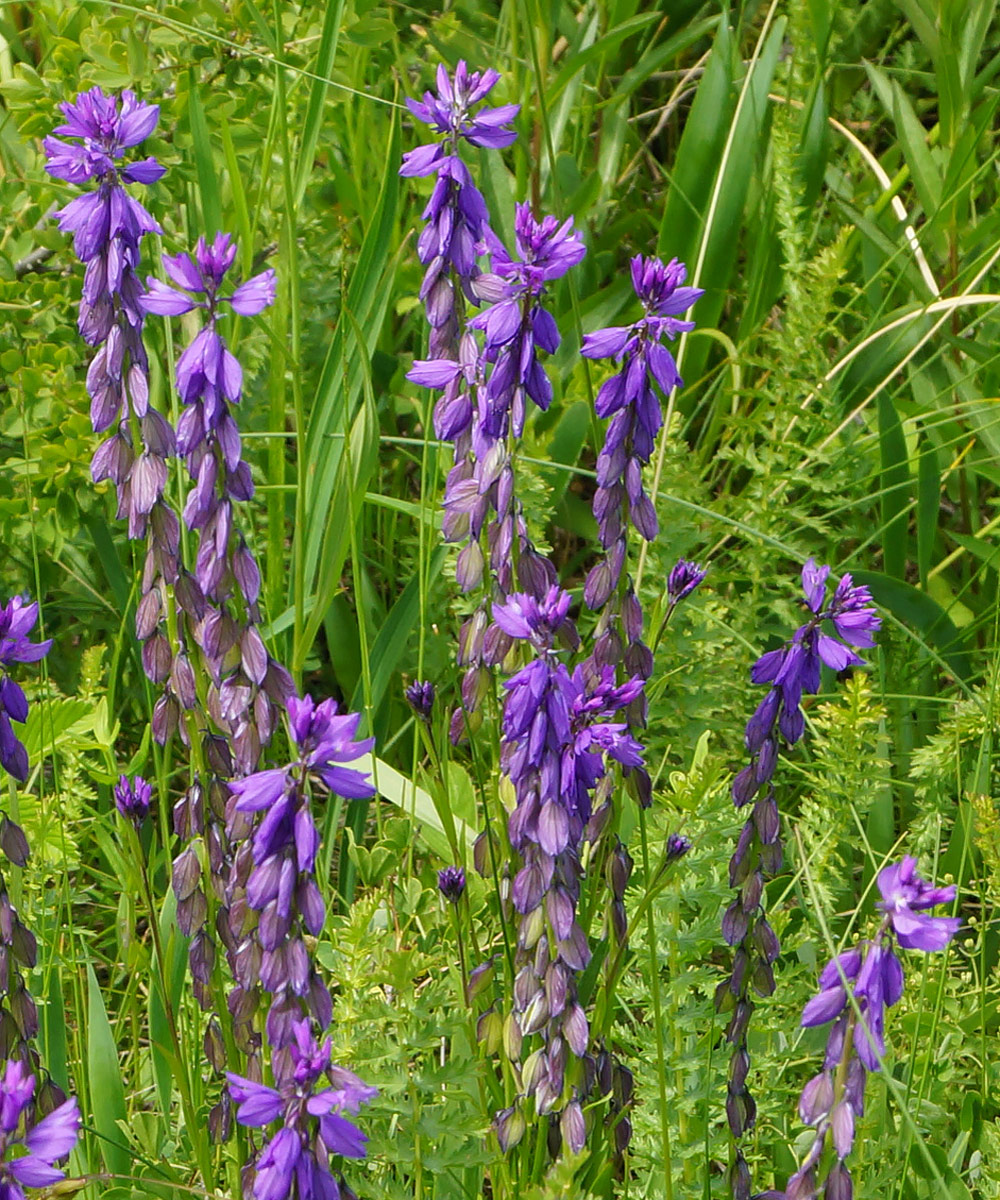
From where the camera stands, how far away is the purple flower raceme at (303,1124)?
3.76 ft

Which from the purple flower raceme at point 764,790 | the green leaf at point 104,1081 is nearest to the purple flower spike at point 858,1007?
the purple flower raceme at point 764,790

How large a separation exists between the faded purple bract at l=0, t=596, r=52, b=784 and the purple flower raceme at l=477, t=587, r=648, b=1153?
0.48m

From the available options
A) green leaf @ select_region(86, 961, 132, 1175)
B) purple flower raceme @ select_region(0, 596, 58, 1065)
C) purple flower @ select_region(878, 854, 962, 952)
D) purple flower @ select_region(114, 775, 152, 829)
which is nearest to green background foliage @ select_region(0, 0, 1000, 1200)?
green leaf @ select_region(86, 961, 132, 1175)

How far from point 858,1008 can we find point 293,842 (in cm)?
48

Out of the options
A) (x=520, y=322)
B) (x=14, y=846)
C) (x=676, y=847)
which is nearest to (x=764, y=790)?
(x=676, y=847)

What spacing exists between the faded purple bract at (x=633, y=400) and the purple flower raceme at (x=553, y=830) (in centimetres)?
12

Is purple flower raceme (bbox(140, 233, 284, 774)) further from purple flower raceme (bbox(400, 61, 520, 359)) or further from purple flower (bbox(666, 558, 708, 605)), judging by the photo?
purple flower (bbox(666, 558, 708, 605))

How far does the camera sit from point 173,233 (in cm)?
317

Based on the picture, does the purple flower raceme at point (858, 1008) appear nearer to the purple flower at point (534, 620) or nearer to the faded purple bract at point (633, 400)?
the purple flower at point (534, 620)

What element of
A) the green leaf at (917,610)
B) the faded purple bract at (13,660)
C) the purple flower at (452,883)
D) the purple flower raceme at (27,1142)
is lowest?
the green leaf at (917,610)

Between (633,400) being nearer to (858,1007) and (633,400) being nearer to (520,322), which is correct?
(520,322)

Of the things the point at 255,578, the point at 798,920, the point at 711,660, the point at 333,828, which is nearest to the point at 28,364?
the point at 333,828

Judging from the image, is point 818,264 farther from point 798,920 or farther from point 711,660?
point 798,920

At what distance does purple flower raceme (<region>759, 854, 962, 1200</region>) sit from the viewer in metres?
1.18
